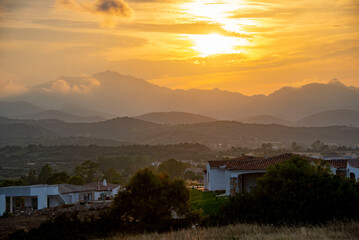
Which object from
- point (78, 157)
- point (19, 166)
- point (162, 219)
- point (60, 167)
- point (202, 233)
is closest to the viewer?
point (202, 233)

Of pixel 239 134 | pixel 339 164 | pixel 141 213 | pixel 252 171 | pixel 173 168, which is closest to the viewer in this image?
pixel 141 213

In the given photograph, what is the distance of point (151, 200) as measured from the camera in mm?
24891

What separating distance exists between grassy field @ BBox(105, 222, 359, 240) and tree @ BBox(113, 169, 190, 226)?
4419 millimetres

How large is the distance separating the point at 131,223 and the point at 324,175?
28.9 ft

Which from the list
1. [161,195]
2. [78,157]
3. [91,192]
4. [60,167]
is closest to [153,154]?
[78,157]

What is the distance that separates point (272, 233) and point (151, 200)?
25.3 ft

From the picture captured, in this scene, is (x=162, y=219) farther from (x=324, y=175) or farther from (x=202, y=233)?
(x=324, y=175)

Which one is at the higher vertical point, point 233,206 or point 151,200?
point 151,200

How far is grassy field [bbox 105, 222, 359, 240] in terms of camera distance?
1675 centimetres

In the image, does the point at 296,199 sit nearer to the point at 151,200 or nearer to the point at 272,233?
the point at 272,233

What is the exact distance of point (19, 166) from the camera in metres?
104

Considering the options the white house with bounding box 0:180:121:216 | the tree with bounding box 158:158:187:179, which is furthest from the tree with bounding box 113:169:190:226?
the tree with bounding box 158:158:187:179

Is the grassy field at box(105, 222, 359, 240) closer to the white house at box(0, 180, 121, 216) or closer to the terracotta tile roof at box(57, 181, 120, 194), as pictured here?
the white house at box(0, 180, 121, 216)

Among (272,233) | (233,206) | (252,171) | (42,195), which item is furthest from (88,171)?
(272,233)
